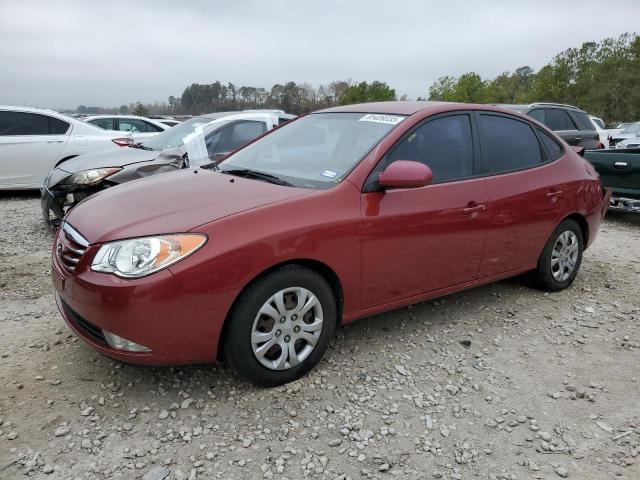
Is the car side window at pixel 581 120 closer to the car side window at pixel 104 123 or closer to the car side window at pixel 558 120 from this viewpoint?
the car side window at pixel 558 120

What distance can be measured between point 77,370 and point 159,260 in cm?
109

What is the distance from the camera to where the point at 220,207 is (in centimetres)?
281

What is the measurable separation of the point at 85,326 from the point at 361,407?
5.13ft

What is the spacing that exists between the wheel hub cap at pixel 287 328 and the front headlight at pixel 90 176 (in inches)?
153

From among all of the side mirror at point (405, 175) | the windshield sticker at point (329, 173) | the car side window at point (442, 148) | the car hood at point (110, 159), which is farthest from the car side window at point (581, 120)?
the windshield sticker at point (329, 173)

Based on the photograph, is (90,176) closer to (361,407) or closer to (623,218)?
(361,407)

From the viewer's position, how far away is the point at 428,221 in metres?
3.38

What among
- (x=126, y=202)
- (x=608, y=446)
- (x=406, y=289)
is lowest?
(x=608, y=446)

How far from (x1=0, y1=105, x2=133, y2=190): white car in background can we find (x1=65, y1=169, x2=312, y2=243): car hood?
17.8 ft

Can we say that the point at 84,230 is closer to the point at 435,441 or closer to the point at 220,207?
the point at 220,207

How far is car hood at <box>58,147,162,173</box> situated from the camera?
6000 mm

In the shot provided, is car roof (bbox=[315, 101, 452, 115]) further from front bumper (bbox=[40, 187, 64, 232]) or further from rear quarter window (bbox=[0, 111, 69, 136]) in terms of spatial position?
rear quarter window (bbox=[0, 111, 69, 136])

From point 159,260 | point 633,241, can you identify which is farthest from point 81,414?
point 633,241

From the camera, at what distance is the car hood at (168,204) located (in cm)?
267
